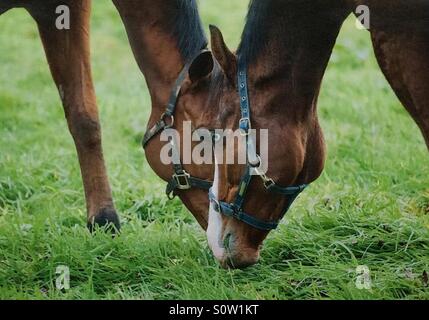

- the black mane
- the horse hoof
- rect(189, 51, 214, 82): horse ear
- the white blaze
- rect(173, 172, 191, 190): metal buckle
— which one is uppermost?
the black mane

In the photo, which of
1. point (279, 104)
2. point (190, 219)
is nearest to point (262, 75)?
point (279, 104)

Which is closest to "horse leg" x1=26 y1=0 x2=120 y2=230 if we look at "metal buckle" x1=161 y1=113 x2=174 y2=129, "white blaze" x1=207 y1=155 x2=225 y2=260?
"metal buckle" x1=161 y1=113 x2=174 y2=129

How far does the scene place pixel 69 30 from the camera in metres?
4.87

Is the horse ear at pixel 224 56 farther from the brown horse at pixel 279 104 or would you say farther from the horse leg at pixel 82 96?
the horse leg at pixel 82 96

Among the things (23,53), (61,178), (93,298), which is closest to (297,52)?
(93,298)

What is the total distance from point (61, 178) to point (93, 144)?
2.53ft

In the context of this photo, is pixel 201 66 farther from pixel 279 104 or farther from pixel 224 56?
pixel 279 104

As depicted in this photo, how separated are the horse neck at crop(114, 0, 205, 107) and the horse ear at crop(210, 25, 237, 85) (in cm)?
38

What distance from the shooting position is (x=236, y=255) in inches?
151

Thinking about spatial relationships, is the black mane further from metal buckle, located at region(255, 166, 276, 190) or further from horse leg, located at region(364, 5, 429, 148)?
horse leg, located at region(364, 5, 429, 148)

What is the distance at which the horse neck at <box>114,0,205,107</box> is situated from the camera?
4.09m

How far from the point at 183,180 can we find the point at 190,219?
0.85 meters

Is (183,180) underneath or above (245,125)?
underneath
